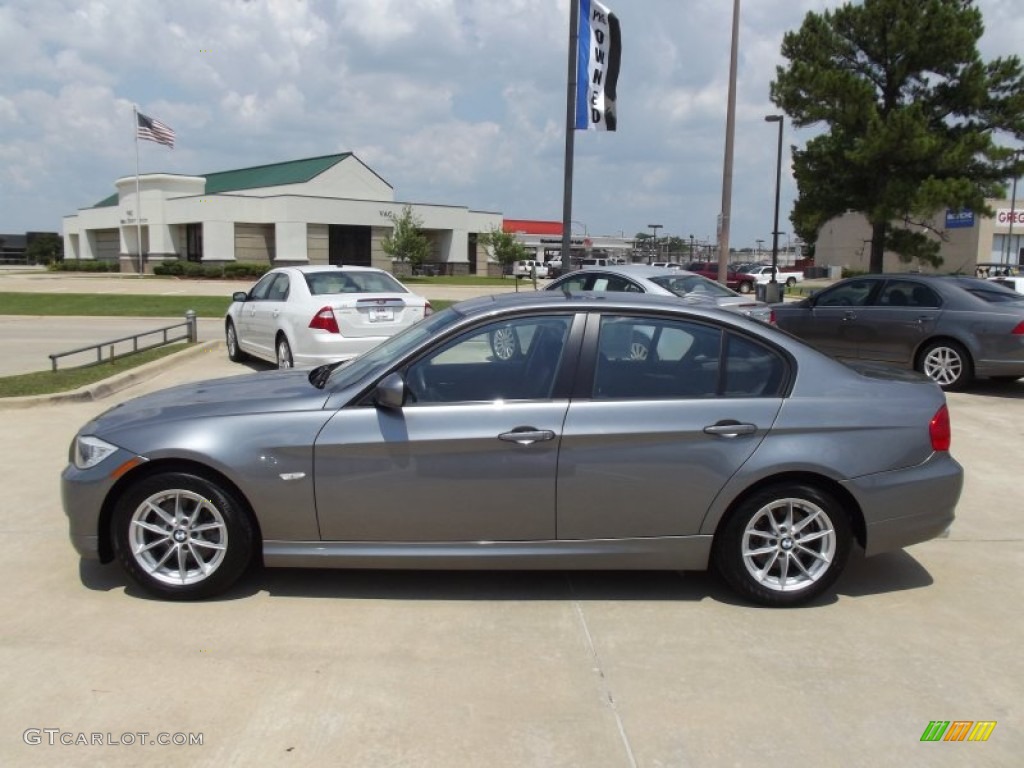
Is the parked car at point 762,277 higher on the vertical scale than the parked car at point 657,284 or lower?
lower

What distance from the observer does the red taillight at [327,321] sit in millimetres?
10422

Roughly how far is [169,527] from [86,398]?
19.9 ft

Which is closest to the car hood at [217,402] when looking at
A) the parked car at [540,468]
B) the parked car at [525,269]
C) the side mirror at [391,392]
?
the parked car at [540,468]

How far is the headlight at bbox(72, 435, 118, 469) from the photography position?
434 centimetres

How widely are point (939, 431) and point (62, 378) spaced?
9644 mm

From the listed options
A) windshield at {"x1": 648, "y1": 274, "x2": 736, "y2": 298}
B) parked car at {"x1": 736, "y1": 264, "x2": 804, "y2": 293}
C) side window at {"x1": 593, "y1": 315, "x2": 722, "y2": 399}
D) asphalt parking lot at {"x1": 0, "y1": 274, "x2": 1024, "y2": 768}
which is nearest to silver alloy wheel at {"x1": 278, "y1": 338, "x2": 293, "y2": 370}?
windshield at {"x1": 648, "y1": 274, "x2": 736, "y2": 298}

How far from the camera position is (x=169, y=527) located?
14.3ft

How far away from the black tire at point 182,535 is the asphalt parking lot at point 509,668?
0.14 meters

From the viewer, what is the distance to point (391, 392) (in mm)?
4191

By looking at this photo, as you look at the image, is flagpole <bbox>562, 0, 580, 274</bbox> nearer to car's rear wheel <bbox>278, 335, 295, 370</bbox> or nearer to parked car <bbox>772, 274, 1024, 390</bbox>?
parked car <bbox>772, 274, 1024, 390</bbox>

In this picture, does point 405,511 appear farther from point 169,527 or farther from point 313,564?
point 169,527

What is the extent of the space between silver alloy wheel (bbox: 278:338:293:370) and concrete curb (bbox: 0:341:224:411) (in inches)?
70.5

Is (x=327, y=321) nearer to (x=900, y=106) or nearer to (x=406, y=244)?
(x=900, y=106)

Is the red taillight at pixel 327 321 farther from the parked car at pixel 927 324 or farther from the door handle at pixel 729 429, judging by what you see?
the door handle at pixel 729 429
